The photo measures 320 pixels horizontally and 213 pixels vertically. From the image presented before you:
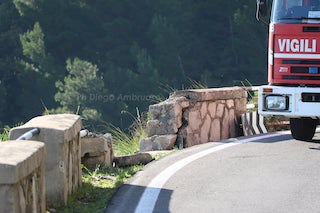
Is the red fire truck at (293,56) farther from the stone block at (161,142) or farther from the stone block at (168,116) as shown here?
the stone block at (161,142)

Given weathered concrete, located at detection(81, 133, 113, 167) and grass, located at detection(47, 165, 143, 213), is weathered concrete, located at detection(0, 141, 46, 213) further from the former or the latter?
weathered concrete, located at detection(81, 133, 113, 167)

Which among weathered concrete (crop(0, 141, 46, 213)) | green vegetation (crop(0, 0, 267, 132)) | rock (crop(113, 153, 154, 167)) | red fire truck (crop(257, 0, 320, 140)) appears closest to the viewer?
weathered concrete (crop(0, 141, 46, 213))

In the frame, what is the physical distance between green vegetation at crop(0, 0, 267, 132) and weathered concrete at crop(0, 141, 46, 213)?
115 feet

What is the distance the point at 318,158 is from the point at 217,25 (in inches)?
1489

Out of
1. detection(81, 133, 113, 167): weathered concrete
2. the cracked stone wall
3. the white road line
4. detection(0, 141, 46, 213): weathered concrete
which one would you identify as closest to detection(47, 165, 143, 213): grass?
detection(81, 133, 113, 167): weathered concrete

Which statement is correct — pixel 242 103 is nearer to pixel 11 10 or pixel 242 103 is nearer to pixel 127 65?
pixel 127 65

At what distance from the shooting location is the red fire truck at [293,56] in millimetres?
6828

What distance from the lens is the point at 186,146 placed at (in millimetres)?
8039

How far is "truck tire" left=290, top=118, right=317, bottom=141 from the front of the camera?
7.70 metres

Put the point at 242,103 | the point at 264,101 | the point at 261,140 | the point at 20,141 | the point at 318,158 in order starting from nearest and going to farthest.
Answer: the point at 20,141
the point at 318,158
the point at 264,101
the point at 261,140
the point at 242,103

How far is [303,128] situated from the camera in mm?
7699

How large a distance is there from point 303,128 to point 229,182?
286cm

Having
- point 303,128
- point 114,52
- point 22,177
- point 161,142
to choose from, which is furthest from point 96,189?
point 114,52

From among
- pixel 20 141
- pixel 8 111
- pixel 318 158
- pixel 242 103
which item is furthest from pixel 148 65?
pixel 20 141
